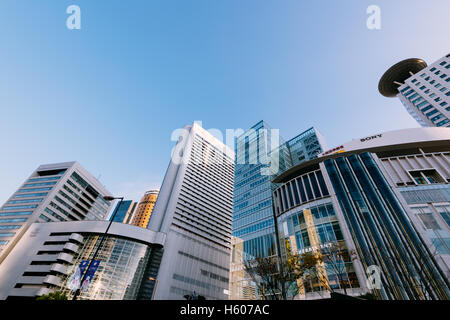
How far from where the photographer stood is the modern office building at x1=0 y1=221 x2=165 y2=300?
169ft

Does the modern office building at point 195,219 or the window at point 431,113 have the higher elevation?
the window at point 431,113

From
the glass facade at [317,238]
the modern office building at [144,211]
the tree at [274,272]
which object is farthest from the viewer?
the modern office building at [144,211]

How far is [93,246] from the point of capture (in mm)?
58906

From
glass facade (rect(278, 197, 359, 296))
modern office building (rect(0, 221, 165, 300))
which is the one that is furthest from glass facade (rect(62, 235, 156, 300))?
glass facade (rect(278, 197, 359, 296))

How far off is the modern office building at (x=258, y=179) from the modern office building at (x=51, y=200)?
6897cm

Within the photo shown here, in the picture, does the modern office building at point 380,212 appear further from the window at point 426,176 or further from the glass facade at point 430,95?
the glass facade at point 430,95

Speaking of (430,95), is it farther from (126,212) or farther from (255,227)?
(126,212)

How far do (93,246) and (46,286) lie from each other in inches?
511

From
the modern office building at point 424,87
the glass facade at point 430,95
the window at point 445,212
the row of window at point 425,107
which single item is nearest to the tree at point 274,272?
the window at point 445,212

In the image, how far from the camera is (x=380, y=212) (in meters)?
36.1

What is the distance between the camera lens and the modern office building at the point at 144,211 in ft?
475

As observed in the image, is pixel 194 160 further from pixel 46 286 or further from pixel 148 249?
pixel 46 286

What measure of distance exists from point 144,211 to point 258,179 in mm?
109132

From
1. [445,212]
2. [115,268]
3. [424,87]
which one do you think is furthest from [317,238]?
[424,87]
